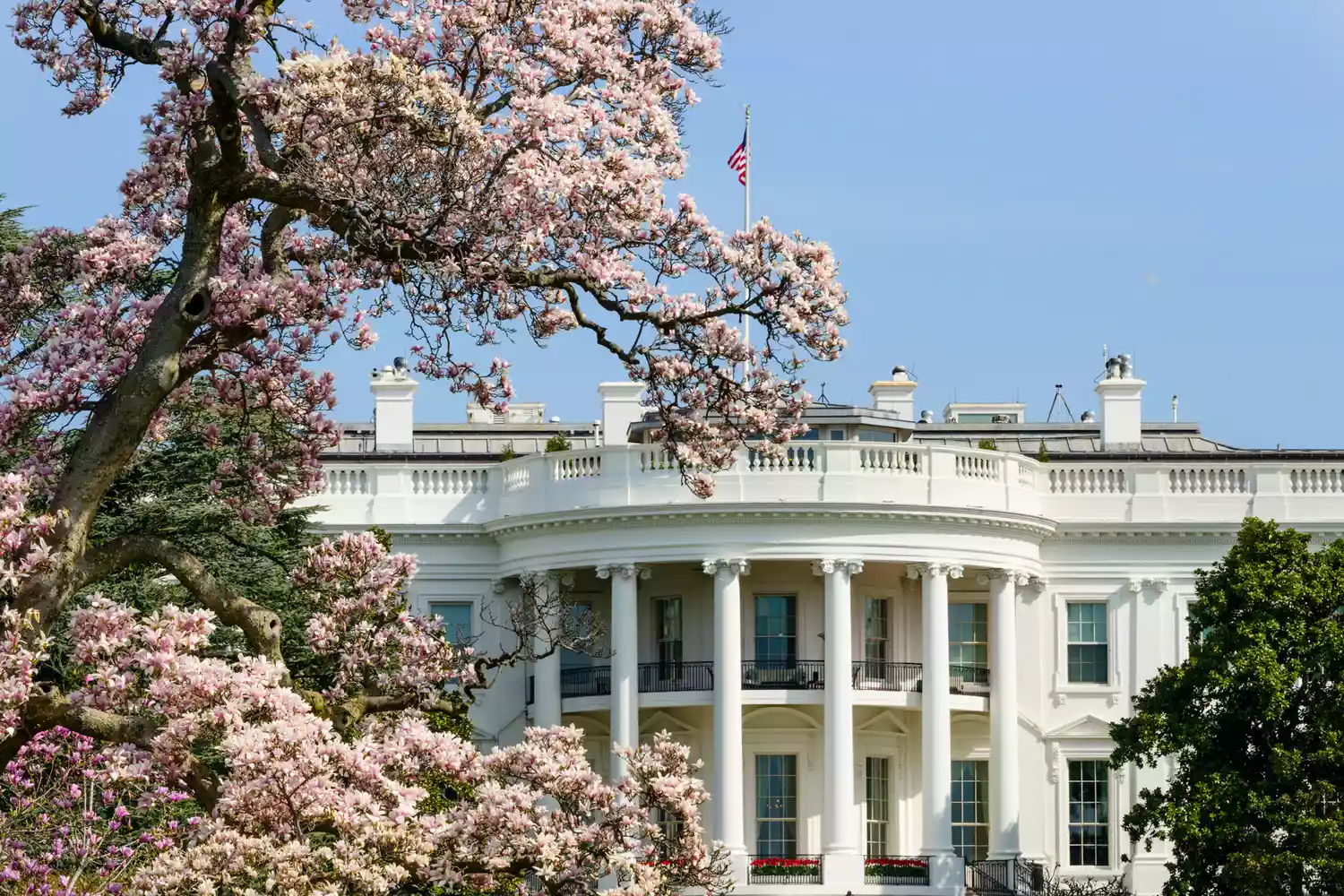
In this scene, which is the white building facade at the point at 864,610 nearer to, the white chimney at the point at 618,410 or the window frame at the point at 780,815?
the window frame at the point at 780,815

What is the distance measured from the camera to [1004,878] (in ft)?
166

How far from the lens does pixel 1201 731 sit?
1726 inches

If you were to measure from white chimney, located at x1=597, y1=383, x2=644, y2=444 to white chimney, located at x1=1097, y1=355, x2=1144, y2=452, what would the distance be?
399 inches

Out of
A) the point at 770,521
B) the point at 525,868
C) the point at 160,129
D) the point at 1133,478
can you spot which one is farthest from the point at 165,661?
the point at 1133,478

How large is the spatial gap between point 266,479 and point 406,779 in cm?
360

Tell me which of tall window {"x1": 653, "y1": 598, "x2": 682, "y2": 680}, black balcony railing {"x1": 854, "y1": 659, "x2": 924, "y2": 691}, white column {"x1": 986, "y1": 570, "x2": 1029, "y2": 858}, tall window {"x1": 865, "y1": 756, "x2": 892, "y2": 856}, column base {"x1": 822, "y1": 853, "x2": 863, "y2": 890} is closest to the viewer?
column base {"x1": 822, "y1": 853, "x2": 863, "y2": 890}

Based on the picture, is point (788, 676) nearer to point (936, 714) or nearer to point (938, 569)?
point (936, 714)

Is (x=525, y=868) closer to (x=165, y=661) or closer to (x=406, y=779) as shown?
(x=406, y=779)

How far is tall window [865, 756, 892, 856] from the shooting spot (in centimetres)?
5203

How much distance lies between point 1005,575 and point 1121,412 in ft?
27.0

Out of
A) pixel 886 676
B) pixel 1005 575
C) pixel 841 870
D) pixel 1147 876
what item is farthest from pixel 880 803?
pixel 1147 876

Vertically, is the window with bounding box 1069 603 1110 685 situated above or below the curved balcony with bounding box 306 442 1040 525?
below

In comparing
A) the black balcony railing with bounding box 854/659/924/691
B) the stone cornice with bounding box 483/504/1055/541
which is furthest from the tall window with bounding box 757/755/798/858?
the stone cornice with bounding box 483/504/1055/541

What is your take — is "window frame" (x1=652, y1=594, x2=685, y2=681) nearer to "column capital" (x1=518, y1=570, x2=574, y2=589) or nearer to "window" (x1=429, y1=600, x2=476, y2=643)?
"column capital" (x1=518, y1=570, x2=574, y2=589)
